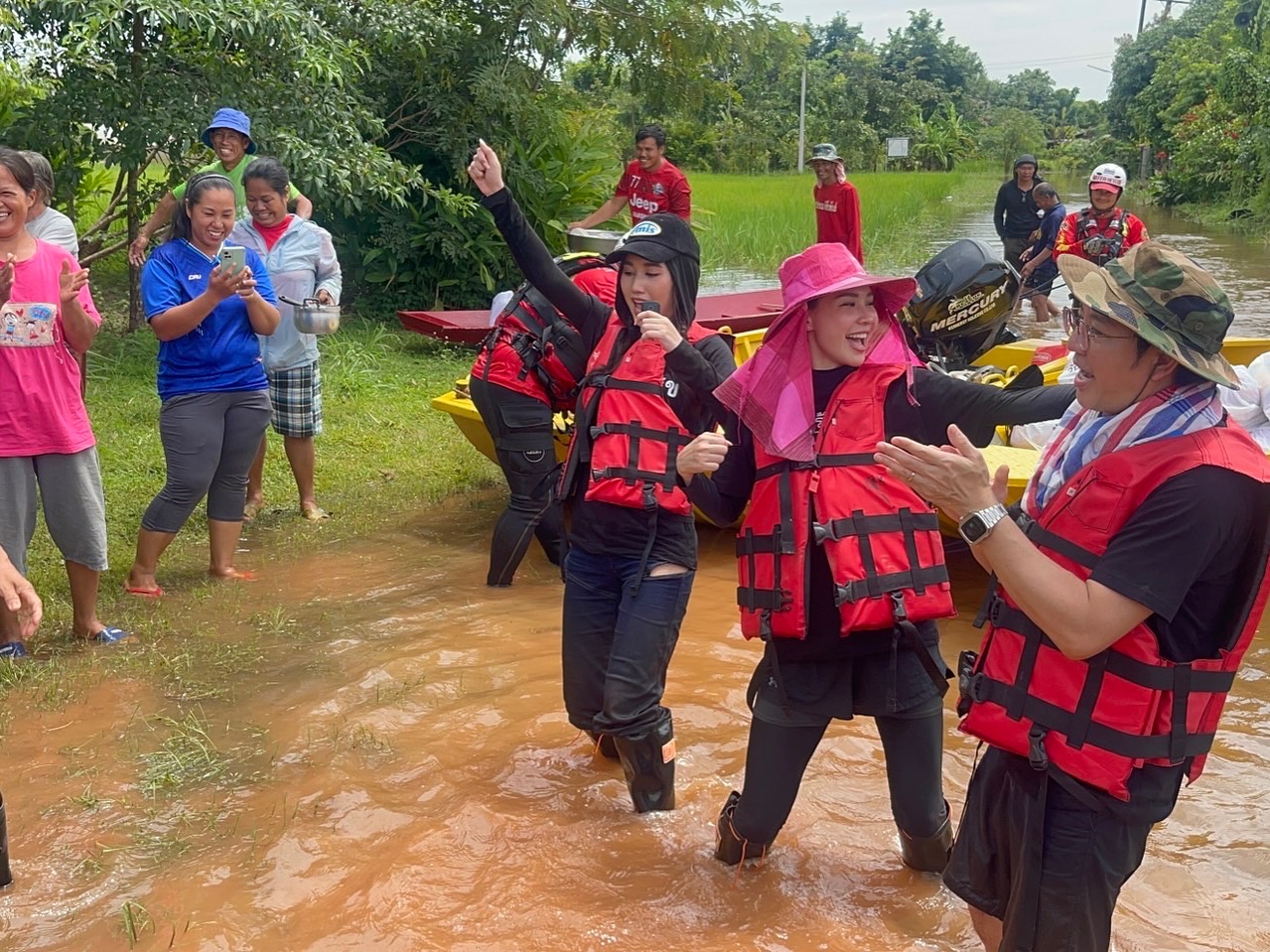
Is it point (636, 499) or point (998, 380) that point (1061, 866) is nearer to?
point (636, 499)

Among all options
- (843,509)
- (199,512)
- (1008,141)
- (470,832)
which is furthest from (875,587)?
(1008,141)

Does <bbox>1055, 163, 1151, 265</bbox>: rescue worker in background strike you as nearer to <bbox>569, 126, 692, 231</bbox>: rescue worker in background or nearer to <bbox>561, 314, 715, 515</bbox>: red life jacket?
<bbox>569, 126, 692, 231</bbox>: rescue worker in background

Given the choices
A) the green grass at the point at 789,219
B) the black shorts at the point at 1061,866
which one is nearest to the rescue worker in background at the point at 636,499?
the black shorts at the point at 1061,866

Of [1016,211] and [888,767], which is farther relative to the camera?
[1016,211]

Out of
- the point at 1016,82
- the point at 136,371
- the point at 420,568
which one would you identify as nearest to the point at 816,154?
the point at 136,371

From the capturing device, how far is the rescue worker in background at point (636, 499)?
3.57 metres

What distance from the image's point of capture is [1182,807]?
13.8ft

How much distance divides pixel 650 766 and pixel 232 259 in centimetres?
258

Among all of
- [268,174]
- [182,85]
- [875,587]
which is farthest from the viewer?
[182,85]

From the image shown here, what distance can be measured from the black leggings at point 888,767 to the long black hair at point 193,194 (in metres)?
3.32

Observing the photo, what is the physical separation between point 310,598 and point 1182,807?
369 cm

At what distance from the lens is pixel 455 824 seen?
3887 mm

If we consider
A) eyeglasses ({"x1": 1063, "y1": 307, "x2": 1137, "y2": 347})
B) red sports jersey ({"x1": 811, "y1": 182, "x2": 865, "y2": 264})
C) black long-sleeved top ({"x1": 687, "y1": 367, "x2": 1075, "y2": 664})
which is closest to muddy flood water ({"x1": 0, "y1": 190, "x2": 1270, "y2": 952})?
black long-sleeved top ({"x1": 687, "y1": 367, "x2": 1075, "y2": 664})

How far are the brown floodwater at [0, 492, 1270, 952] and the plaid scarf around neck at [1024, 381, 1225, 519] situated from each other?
151 centimetres
